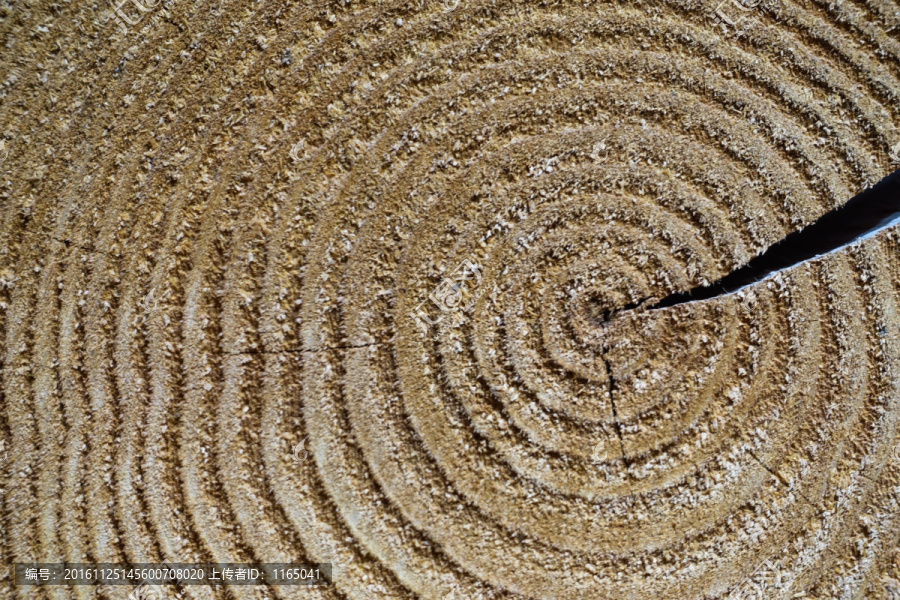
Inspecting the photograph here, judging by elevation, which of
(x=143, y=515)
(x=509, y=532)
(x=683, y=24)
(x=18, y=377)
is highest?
(x=683, y=24)

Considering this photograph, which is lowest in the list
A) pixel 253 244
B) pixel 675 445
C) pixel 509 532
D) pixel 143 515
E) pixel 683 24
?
pixel 509 532

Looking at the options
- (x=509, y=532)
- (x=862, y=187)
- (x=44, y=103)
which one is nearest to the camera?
(x=44, y=103)

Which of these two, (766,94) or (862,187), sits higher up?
(766,94)

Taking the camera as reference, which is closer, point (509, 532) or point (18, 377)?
point (18, 377)

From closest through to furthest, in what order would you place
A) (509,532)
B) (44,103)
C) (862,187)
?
(44,103)
(509,532)
(862,187)

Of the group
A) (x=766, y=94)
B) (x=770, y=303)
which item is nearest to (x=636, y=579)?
(x=770, y=303)

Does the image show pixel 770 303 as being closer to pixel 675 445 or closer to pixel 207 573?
pixel 675 445

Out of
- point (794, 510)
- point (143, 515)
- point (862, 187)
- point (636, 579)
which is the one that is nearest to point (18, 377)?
point (143, 515)

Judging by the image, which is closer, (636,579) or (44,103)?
(44,103)

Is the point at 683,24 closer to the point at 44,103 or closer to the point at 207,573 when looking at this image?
the point at 44,103
